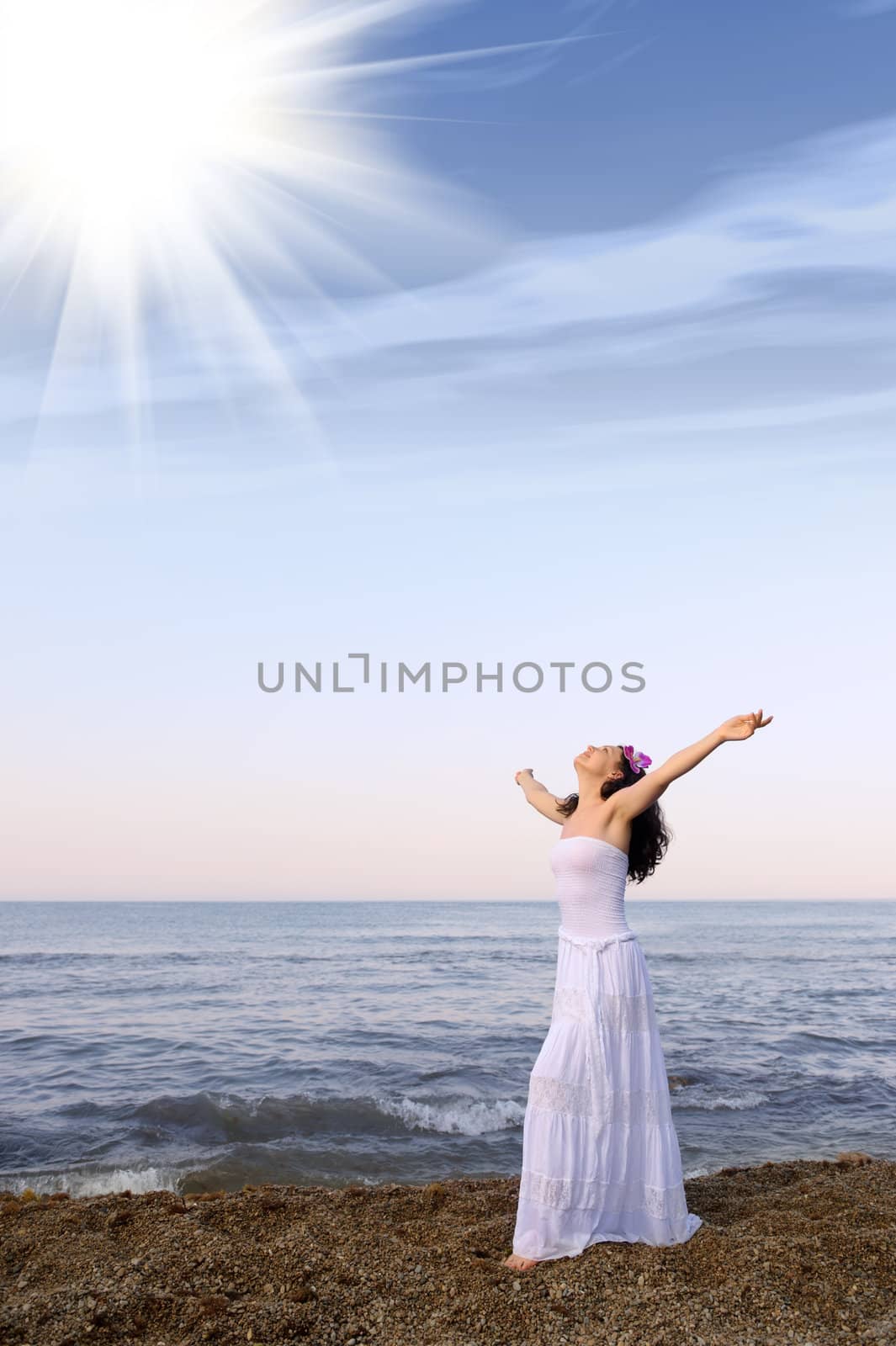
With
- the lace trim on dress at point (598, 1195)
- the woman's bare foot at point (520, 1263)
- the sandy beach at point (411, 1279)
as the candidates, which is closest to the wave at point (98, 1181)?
the sandy beach at point (411, 1279)

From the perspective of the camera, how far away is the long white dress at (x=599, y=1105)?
5.13 meters

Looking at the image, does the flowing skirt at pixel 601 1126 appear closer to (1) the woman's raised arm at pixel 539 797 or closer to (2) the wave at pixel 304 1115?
(1) the woman's raised arm at pixel 539 797

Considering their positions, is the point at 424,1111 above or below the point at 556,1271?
below

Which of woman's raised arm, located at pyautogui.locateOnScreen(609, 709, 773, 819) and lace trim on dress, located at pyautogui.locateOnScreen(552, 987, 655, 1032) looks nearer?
woman's raised arm, located at pyautogui.locateOnScreen(609, 709, 773, 819)

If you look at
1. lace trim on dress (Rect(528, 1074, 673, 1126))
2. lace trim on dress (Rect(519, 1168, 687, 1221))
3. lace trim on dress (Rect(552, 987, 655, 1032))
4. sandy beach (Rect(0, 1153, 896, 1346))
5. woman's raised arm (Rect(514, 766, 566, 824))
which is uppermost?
woman's raised arm (Rect(514, 766, 566, 824))

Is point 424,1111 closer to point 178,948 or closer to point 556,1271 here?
point 556,1271

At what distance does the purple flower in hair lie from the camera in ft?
18.6

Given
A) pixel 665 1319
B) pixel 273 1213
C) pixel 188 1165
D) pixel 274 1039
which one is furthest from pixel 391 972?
pixel 665 1319

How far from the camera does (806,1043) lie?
15.0 m

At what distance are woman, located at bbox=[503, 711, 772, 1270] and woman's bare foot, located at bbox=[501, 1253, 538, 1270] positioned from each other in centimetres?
1

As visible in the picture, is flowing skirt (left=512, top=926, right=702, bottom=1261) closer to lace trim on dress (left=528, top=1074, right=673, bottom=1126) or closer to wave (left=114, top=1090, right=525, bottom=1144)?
lace trim on dress (left=528, top=1074, right=673, bottom=1126)

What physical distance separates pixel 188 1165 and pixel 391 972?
1964 cm

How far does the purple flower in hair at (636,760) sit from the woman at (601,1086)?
0.15 metres

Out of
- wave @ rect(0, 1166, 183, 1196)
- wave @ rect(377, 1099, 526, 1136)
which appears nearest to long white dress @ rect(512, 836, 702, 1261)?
wave @ rect(0, 1166, 183, 1196)
